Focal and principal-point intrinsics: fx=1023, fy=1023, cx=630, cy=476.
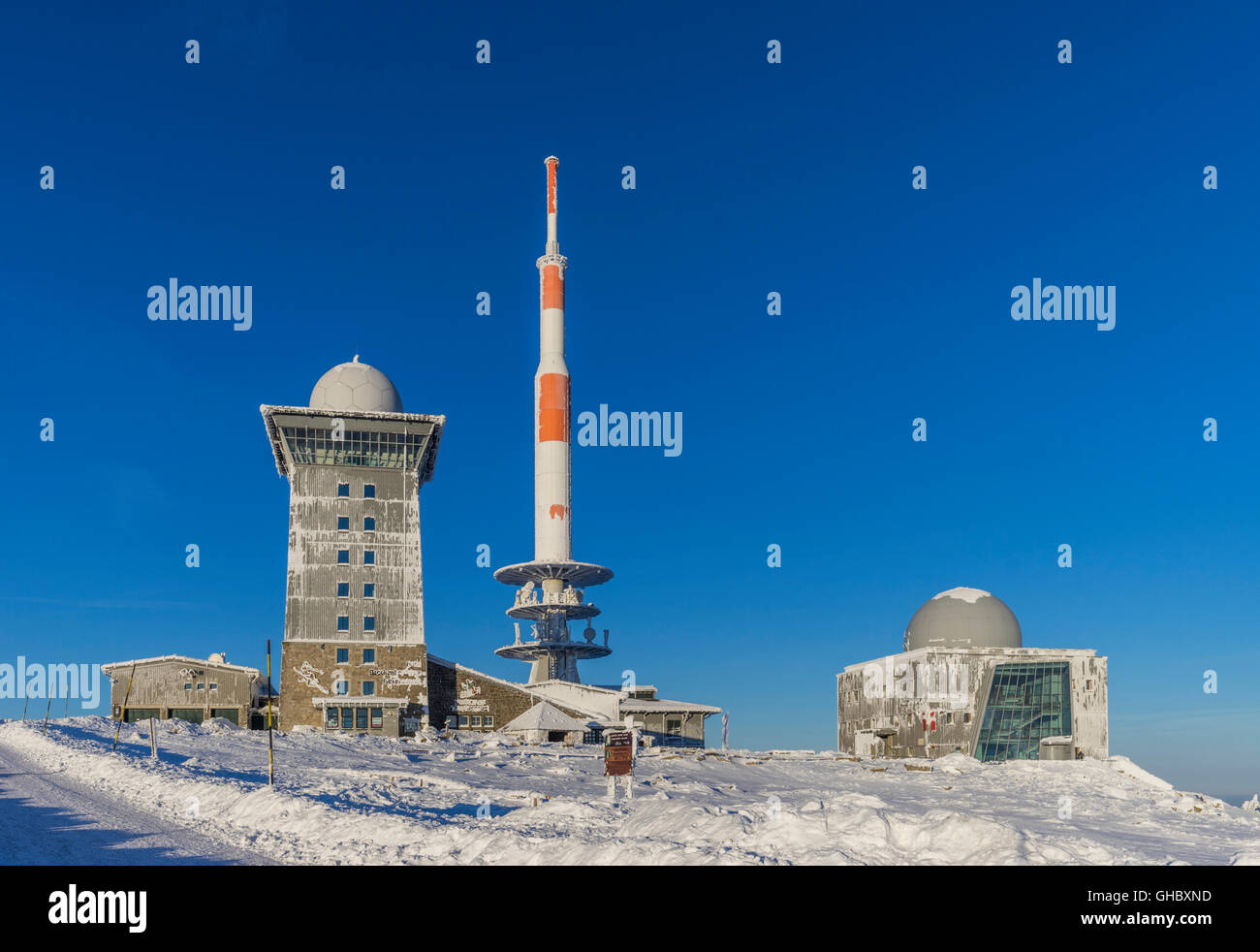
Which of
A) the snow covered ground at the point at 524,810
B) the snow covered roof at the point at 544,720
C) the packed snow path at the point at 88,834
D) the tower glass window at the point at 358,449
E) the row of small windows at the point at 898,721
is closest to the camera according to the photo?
the packed snow path at the point at 88,834

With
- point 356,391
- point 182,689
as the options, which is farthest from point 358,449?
point 182,689

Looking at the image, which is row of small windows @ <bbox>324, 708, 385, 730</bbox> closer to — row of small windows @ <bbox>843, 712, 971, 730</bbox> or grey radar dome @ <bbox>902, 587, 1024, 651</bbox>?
row of small windows @ <bbox>843, 712, 971, 730</bbox>

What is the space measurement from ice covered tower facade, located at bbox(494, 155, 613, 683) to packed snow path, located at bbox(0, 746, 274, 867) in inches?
2521

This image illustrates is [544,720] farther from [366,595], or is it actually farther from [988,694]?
[988,694]

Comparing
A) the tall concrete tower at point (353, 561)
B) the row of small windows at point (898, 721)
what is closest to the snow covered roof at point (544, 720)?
the tall concrete tower at point (353, 561)

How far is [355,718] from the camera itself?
70.9 metres

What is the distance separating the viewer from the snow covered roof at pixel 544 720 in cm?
6875

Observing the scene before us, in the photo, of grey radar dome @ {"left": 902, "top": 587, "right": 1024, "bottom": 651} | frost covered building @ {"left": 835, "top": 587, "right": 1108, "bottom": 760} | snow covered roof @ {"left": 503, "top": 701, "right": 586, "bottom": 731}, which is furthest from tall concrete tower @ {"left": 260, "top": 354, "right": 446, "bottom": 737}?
grey radar dome @ {"left": 902, "top": 587, "right": 1024, "bottom": 651}

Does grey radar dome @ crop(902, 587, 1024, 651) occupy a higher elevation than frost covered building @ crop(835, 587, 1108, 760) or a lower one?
higher

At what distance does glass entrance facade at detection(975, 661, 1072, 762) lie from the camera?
67625 millimetres

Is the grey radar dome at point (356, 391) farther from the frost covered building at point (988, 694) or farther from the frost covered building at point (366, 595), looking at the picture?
the frost covered building at point (988, 694)

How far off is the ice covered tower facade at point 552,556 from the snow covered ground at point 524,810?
132ft
